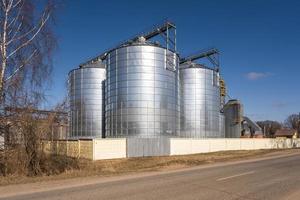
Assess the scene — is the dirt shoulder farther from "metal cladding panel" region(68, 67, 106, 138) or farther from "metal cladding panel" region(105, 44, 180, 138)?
"metal cladding panel" region(68, 67, 106, 138)

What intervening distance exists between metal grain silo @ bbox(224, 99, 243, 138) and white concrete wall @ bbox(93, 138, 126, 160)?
3563cm

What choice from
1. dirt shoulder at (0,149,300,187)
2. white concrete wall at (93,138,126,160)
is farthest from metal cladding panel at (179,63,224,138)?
dirt shoulder at (0,149,300,187)

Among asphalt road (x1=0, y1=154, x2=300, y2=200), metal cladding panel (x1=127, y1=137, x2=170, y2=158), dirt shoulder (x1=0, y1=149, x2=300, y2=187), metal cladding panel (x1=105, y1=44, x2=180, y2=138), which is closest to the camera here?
asphalt road (x1=0, y1=154, x2=300, y2=200)

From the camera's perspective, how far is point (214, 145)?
50688 millimetres

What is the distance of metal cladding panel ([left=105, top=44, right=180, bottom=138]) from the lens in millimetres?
42500

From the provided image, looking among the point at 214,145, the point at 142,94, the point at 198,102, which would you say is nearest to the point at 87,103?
the point at 142,94

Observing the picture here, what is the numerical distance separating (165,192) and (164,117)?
32.5 metres

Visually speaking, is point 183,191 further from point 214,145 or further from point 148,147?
point 214,145

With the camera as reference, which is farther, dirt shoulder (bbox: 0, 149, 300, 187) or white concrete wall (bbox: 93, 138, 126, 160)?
white concrete wall (bbox: 93, 138, 126, 160)

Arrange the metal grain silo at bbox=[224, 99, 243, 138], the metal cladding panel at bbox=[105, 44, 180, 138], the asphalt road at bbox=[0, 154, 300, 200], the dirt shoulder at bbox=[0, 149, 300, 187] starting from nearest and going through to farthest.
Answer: the asphalt road at bbox=[0, 154, 300, 200]
the dirt shoulder at bbox=[0, 149, 300, 187]
the metal cladding panel at bbox=[105, 44, 180, 138]
the metal grain silo at bbox=[224, 99, 243, 138]

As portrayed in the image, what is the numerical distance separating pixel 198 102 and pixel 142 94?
47.3ft

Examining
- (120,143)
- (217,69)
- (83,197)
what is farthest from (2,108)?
(217,69)

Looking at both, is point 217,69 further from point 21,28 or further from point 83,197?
point 83,197

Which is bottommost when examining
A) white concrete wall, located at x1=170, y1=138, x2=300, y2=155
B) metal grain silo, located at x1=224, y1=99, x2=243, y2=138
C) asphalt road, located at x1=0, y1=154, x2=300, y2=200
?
white concrete wall, located at x1=170, y1=138, x2=300, y2=155
